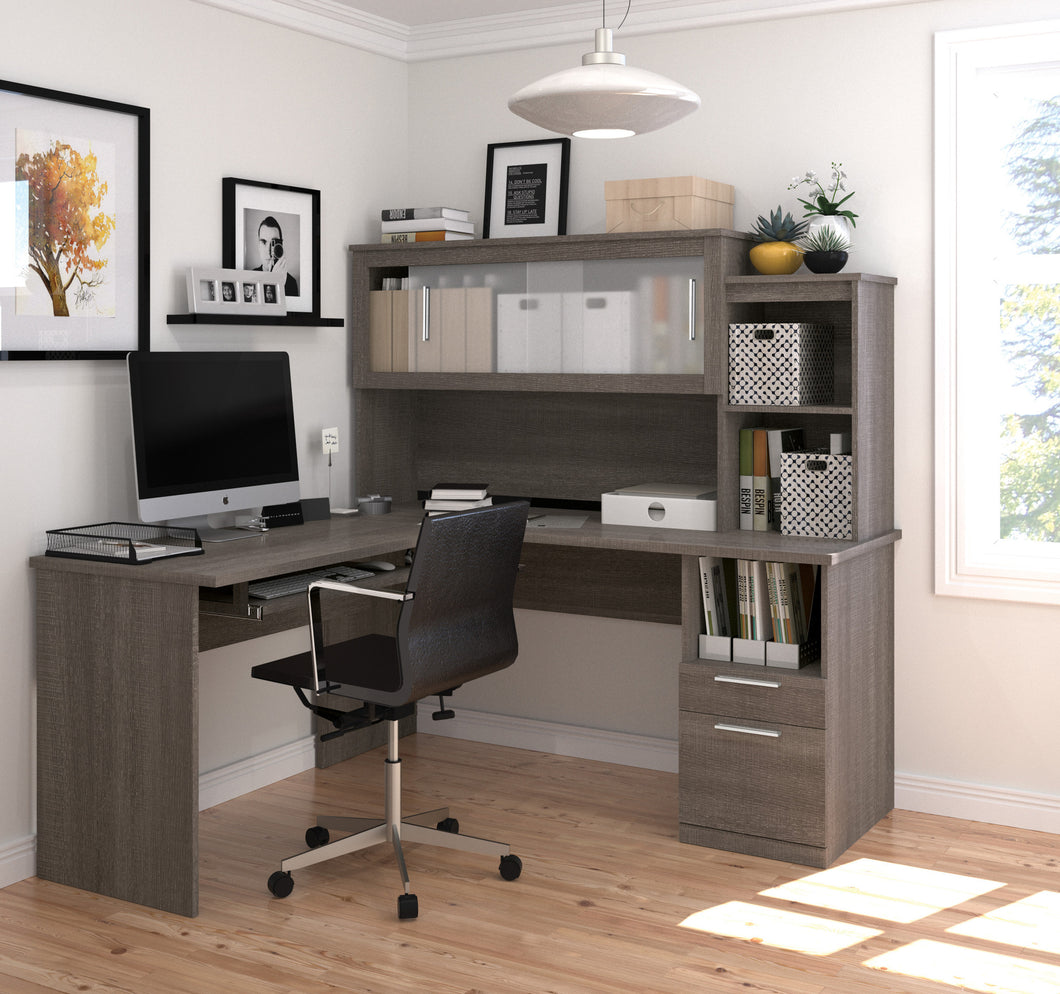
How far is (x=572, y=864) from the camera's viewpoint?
3396 millimetres

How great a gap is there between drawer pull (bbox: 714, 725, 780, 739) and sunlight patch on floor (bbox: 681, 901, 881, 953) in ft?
1.54

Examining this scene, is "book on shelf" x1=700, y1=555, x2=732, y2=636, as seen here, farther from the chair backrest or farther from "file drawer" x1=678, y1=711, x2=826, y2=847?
the chair backrest

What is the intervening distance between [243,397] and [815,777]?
6.40 feet

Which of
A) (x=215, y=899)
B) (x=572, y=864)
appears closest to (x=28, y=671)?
(x=215, y=899)

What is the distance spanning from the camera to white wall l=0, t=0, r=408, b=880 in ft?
10.7

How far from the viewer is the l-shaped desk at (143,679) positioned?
302 cm

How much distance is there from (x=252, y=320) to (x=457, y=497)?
2.74 ft

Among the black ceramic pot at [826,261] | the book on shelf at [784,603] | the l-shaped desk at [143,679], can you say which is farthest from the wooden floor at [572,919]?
the black ceramic pot at [826,261]

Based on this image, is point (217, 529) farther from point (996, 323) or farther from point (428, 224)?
point (996, 323)

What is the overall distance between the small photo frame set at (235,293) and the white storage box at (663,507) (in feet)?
3.92

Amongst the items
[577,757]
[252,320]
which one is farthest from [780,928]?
[252,320]

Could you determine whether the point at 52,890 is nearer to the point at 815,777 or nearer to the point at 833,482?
the point at 815,777

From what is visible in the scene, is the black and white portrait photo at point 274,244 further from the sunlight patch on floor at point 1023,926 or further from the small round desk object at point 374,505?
the sunlight patch on floor at point 1023,926

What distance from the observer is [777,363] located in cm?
362
